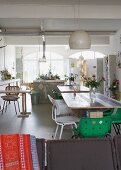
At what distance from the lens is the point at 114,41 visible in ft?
33.3

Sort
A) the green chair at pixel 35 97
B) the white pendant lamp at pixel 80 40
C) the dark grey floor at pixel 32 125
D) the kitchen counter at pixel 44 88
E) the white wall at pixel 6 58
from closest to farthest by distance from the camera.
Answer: the white pendant lamp at pixel 80 40, the dark grey floor at pixel 32 125, the green chair at pixel 35 97, the white wall at pixel 6 58, the kitchen counter at pixel 44 88

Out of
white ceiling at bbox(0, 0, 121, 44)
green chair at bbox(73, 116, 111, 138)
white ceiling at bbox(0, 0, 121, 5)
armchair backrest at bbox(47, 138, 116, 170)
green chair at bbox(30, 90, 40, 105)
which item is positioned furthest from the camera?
green chair at bbox(30, 90, 40, 105)

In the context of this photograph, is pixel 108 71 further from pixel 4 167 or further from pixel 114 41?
pixel 4 167

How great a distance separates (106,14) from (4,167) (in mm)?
5189

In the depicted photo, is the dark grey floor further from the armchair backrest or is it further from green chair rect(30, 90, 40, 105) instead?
the armchair backrest

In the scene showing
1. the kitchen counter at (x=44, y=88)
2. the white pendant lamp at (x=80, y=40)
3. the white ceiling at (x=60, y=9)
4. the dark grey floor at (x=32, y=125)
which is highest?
the white ceiling at (x=60, y=9)

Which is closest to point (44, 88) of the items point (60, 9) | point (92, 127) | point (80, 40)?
point (60, 9)

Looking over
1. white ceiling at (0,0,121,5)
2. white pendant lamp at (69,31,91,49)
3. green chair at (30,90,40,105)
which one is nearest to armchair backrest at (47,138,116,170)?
white pendant lamp at (69,31,91,49)

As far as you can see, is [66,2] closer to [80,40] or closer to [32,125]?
[80,40]

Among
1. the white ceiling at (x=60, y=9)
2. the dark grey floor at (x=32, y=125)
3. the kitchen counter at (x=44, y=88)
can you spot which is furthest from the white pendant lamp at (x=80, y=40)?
the kitchen counter at (x=44, y=88)

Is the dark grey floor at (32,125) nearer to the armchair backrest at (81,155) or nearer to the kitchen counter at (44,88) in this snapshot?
the kitchen counter at (44,88)

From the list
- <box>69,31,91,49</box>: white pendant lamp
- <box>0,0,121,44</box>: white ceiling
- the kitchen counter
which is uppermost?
<box>0,0,121,44</box>: white ceiling

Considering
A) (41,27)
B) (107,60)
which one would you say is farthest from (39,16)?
(107,60)

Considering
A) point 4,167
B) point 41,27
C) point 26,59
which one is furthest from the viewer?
point 26,59
